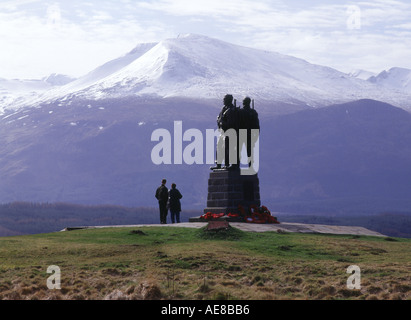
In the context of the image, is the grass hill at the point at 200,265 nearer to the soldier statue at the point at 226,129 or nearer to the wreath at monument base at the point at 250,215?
the wreath at monument base at the point at 250,215

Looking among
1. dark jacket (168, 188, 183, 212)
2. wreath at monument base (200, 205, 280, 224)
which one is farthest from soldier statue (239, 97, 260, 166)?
dark jacket (168, 188, 183, 212)

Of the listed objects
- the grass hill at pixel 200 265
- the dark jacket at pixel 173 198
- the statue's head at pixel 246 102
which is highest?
the statue's head at pixel 246 102

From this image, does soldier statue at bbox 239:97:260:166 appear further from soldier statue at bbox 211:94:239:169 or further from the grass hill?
the grass hill

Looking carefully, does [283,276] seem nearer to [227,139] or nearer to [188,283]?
[188,283]

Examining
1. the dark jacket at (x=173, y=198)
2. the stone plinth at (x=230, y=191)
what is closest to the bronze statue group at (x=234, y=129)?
the stone plinth at (x=230, y=191)

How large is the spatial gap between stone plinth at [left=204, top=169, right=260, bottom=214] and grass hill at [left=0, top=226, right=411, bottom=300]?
243 inches

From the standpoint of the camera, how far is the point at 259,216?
4231 centimetres

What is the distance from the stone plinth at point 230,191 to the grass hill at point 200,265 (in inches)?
243

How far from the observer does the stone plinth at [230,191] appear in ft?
139

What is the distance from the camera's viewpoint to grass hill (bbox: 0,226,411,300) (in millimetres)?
23156

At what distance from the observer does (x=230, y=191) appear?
4250cm
